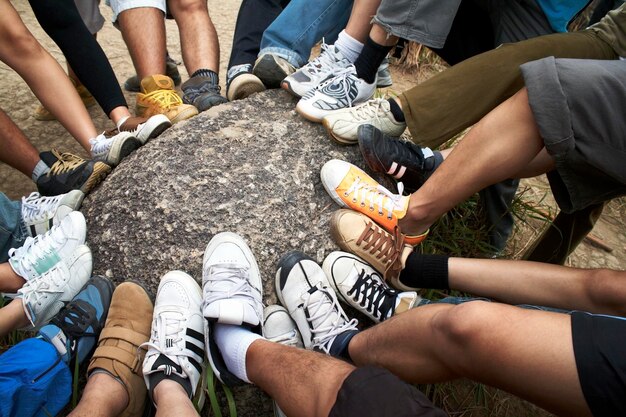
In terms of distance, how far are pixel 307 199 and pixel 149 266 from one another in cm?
76

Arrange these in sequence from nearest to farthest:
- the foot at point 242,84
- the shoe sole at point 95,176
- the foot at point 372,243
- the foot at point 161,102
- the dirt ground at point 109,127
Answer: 1. the foot at point 372,243
2. the shoe sole at point 95,176
3. the foot at point 161,102
4. the foot at point 242,84
5. the dirt ground at point 109,127

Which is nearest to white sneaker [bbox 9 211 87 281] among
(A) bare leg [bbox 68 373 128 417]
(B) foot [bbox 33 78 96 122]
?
(A) bare leg [bbox 68 373 128 417]

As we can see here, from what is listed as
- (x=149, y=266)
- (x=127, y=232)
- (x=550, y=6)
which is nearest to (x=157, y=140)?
(x=127, y=232)

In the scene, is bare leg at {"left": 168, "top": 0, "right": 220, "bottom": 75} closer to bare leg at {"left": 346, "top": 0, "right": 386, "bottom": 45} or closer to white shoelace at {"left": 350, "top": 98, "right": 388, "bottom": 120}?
bare leg at {"left": 346, "top": 0, "right": 386, "bottom": 45}

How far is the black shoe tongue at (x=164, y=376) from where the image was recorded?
5.24 feet

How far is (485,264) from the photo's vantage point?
1889 mm

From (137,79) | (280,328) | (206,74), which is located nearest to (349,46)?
(206,74)

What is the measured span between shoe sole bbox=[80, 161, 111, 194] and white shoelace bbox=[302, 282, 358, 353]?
1.19 m

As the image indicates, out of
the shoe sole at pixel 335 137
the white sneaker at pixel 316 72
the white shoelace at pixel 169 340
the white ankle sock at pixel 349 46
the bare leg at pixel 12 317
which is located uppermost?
the white ankle sock at pixel 349 46

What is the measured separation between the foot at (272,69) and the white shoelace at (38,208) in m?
1.21

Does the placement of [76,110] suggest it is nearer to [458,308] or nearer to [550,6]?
[458,308]

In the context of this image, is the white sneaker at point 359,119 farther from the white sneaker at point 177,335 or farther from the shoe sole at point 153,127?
the white sneaker at point 177,335

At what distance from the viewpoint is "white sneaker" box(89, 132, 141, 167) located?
228 centimetres

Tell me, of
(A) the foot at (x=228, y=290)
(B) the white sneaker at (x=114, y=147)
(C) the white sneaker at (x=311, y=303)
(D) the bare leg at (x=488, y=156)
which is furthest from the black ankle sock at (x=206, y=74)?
(D) the bare leg at (x=488, y=156)
